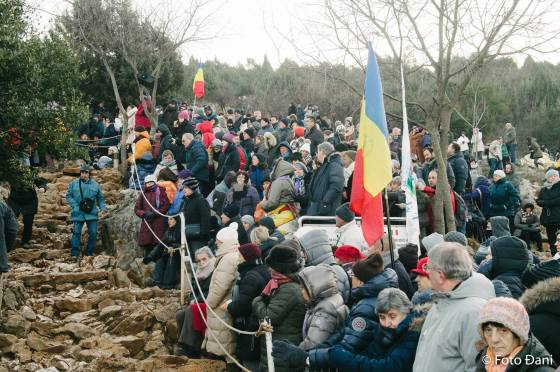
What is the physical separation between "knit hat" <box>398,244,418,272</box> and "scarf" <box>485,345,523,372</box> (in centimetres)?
336

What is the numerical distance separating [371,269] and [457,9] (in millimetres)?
6069

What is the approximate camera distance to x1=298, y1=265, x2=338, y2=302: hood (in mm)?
5719

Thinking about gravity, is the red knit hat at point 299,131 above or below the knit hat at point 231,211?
above

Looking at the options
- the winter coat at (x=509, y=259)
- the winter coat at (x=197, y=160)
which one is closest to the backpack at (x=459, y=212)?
the winter coat at (x=197, y=160)

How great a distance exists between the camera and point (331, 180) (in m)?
10.1

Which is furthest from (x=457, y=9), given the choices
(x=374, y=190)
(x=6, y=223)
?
(x=6, y=223)

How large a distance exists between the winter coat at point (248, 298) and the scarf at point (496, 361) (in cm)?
355

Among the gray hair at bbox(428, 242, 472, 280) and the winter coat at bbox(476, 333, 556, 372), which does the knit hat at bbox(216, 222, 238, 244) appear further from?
the winter coat at bbox(476, 333, 556, 372)

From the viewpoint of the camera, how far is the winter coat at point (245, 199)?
37.7 feet

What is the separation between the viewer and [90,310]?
419 inches

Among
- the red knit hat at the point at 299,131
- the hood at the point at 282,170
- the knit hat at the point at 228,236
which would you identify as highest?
the red knit hat at the point at 299,131

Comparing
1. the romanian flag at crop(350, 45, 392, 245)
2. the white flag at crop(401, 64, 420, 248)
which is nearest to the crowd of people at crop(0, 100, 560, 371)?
the romanian flag at crop(350, 45, 392, 245)

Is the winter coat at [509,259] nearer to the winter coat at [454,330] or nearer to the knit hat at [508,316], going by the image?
the winter coat at [454,330]

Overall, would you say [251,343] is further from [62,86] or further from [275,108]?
[275,108]
